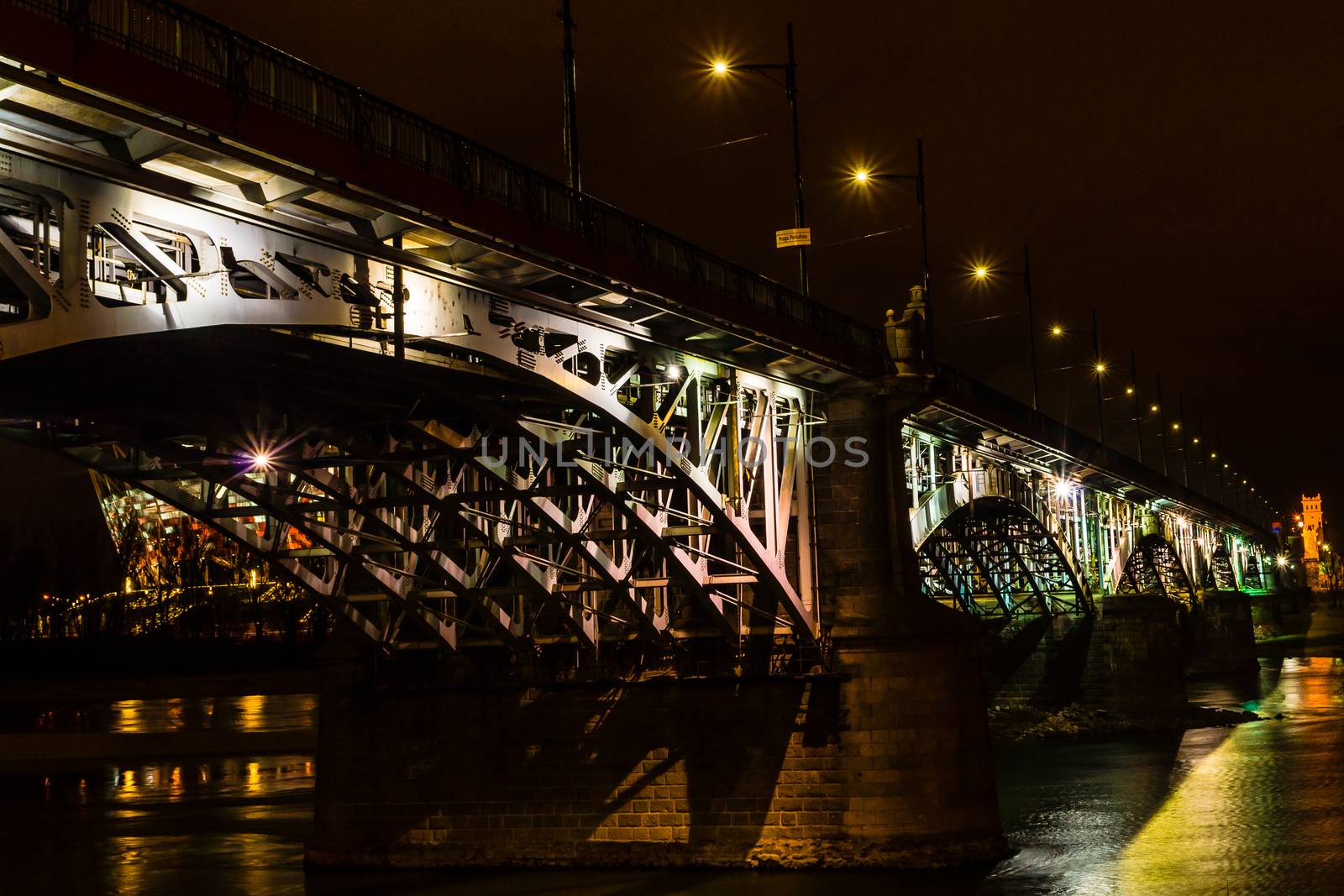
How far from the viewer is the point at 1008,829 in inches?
1222

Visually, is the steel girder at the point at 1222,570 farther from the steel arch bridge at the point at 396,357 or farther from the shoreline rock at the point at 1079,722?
the steel arch bridge at the point at 396,357

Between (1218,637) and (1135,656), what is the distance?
3161 centimetres

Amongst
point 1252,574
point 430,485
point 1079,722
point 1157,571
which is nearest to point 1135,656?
point 1079,722

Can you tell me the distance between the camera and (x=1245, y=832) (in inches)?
1195

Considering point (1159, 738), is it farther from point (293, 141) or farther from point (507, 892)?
point (293, 141)

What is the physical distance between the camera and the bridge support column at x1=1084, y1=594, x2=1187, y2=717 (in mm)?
53594

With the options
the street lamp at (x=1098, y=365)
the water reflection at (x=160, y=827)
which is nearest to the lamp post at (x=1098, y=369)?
the street lamp at (x=1098, y=365)

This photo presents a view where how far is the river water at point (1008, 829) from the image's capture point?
24906 mm

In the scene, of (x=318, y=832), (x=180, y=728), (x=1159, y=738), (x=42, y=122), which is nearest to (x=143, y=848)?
(x=318, y=832)

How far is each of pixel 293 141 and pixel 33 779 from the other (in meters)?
45.7

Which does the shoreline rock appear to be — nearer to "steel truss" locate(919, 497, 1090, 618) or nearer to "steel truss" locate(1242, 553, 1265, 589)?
"steel truss" locate(919, 497, 1090, 618)

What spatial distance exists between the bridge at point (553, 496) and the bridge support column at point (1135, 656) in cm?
2398

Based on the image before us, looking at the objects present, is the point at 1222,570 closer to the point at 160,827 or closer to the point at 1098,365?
the point at 1098,365

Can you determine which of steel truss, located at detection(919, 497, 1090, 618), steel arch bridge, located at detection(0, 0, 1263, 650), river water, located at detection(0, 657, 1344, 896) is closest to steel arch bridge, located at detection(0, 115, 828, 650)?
steel arch bridge, located at detection(0, 0, 1263, 650)
